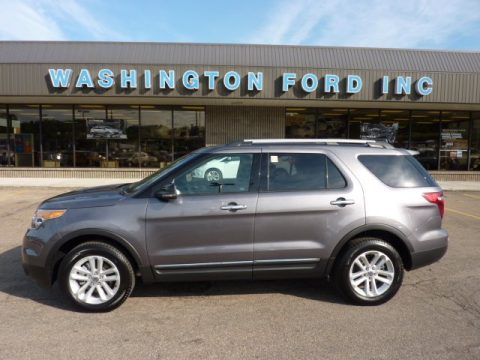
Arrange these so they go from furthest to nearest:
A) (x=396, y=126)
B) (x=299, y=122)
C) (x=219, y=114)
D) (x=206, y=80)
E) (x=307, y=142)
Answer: (x=396, y=126) < (x=299, y=122) < (x=219, y=114) < (x=206, y=80) < (x=307, y=142)

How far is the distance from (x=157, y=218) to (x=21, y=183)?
40.6 feet

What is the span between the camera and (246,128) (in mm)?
15531

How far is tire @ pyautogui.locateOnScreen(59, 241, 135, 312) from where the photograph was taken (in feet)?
11.6

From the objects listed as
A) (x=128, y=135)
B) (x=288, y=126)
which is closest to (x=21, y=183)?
(x=128, y=135)

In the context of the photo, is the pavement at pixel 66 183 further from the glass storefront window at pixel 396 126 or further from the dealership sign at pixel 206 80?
the dealership sign at pixel 206 80

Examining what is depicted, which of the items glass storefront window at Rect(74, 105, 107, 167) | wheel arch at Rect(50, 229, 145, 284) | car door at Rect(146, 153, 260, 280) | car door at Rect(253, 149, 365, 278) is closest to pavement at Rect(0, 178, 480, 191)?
glass storefront window at Rect(74, 105, 107, 167)

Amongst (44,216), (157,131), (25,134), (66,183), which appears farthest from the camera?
(25,134)

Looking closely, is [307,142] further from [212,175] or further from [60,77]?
[60,77]

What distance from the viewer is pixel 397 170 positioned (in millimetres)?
4004

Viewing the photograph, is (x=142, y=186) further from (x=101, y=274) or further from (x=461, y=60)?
(x=461, y=60)

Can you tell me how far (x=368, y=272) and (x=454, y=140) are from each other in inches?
615

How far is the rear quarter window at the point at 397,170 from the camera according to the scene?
3.94m

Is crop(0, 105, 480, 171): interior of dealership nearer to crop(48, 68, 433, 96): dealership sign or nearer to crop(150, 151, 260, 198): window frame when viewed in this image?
crop(48, 68, 433, 96): dealership sign

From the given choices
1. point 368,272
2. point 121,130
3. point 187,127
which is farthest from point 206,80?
point 368,272
